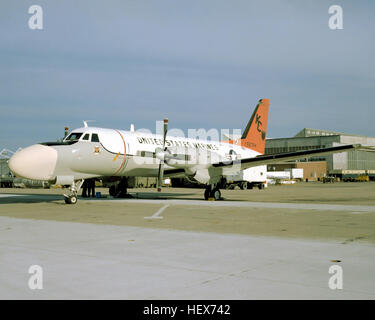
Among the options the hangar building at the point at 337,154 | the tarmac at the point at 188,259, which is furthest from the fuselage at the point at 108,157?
the hangar building at the point at 337,154

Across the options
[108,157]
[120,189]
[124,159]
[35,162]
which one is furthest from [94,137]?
[120,189]

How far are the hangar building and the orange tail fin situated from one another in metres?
68.7

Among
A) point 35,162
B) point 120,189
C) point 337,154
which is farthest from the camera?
point 337,154

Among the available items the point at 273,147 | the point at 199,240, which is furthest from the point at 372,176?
the point at 199,240

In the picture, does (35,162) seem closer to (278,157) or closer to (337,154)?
(278,157)

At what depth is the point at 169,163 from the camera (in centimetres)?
2181

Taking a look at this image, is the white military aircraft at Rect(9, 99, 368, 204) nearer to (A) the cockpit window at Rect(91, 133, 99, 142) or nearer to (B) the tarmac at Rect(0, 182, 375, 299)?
(A) the cockpit window at Rect(91, 133, 99, 142)

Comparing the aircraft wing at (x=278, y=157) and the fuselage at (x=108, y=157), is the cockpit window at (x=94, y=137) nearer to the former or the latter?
the fuselage at (x=108, y=157)

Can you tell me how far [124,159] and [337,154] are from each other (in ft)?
295

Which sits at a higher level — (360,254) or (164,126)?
(164,126)

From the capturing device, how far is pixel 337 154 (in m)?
101

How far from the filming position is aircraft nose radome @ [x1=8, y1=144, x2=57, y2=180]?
16969mm
